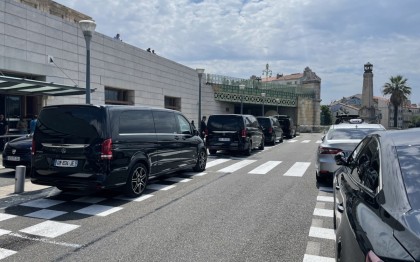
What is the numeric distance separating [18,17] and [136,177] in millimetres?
12103

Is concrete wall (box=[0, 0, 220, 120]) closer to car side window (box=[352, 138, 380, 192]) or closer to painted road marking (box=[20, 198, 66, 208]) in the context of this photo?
painted road marking (box=[20, 198, 66, 208])

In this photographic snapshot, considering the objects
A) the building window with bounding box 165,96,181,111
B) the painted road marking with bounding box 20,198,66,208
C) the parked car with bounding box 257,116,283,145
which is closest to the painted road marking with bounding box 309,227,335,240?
the painted road marking with bounding box 20,198,66,208

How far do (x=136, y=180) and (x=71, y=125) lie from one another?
1716 mm

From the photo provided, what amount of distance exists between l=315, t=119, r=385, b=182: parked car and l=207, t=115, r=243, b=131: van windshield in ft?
20.9

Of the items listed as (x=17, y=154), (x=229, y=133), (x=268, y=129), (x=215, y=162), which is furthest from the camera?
(x=268, y=129)

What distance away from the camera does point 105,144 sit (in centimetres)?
679

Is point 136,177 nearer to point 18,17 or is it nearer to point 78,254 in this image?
point 78,254

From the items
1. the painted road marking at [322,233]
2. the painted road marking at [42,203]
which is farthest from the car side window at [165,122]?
the painted road marking at [322,233]

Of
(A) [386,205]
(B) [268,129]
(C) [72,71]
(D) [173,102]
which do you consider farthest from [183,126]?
(D) [173,102]

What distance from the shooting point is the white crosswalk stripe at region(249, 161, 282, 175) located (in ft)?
36.7

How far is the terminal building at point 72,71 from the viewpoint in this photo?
1520 centimetres

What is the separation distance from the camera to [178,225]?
5535 mm

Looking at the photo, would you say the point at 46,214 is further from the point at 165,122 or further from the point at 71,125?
the point at 165,122

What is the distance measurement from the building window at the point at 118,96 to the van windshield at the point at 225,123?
9731 millimetres
